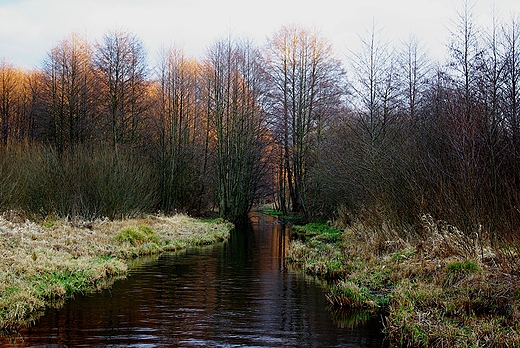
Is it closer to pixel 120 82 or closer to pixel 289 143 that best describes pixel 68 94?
pixel 120 82

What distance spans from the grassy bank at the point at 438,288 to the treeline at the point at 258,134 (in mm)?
740

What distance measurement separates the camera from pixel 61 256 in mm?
11672

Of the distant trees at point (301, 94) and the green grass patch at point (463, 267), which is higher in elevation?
the distant trees at point (301, 94)

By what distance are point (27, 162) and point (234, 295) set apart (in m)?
13.5

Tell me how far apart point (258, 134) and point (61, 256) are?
76.2 feet

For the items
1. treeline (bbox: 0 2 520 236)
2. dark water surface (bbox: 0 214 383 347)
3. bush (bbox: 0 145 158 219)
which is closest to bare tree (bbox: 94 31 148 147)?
treeline (bbox: 0 2 520 236)

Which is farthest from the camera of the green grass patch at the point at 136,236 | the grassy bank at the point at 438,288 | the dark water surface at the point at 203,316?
the green grass patch at the point at 136,236

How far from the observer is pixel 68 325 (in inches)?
287

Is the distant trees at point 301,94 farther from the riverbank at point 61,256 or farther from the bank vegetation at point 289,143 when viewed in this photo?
the riverbank at point 61,256

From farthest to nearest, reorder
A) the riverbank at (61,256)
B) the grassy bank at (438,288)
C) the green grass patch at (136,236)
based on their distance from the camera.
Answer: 1. the green grass patch at (136,236)
2. the riverbank at (61,256)
3. the grassy bank at (438,288)

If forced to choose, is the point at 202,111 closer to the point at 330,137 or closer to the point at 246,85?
the point at 246,85

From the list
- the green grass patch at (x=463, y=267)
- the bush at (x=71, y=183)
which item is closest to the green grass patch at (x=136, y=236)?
the bush at (x=71, y=183)

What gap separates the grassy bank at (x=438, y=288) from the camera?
20.3 feet

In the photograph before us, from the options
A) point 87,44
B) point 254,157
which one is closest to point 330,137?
point 254,157
